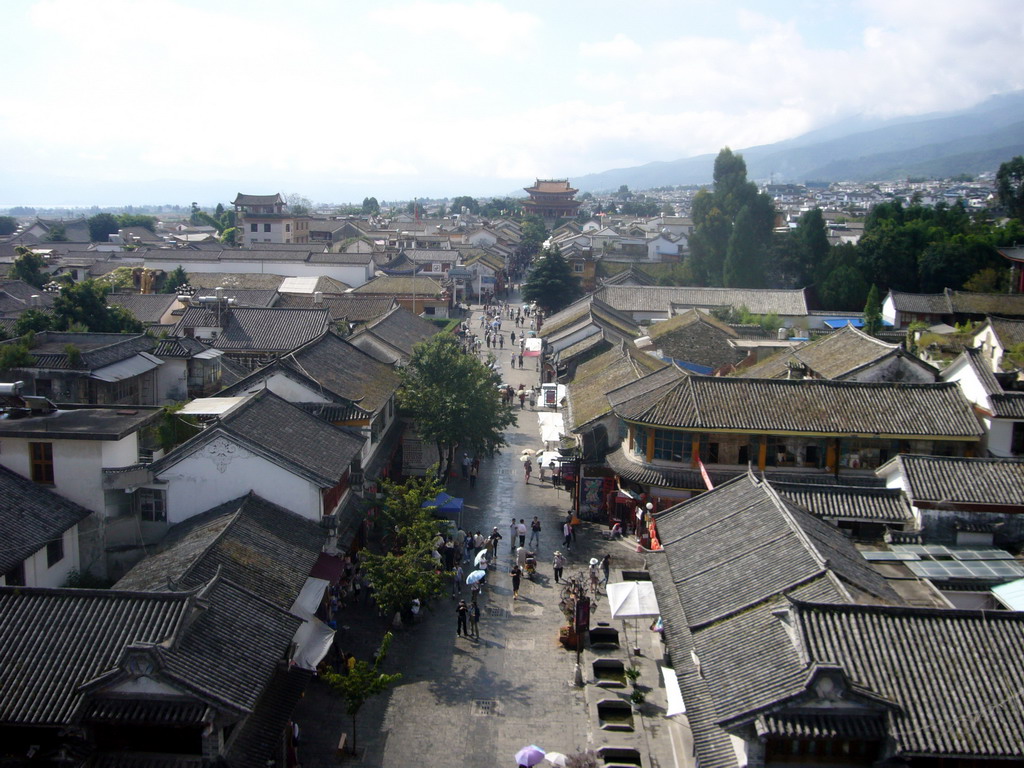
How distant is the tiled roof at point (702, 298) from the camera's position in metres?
61.3

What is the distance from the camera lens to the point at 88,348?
102 feet

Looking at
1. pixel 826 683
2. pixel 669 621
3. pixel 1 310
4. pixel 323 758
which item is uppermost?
pixel 1 310

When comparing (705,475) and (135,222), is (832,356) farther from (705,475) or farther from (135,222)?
(135,222)

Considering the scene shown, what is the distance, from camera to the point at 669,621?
1808 centimetres

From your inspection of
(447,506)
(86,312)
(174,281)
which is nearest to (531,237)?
(174,281)

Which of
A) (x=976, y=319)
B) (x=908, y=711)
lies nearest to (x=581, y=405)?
(x=908, y=711)

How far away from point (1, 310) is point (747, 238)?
49458mm

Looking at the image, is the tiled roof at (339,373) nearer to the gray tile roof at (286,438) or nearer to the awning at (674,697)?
the gray tile roof at (286,438)

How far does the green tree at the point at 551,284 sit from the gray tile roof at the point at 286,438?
141 feet

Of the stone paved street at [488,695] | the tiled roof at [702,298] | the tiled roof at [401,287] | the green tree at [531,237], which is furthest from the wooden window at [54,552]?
the green tree at [531,237]

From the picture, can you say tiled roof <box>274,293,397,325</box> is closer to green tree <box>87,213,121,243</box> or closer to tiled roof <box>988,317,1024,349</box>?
tiled roof <box>988,317,1024,349</box>

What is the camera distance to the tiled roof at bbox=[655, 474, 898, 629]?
16.6 meters

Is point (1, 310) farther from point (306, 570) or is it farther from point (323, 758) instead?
point (323, 758)

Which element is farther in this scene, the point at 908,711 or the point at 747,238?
the point at 747,238
